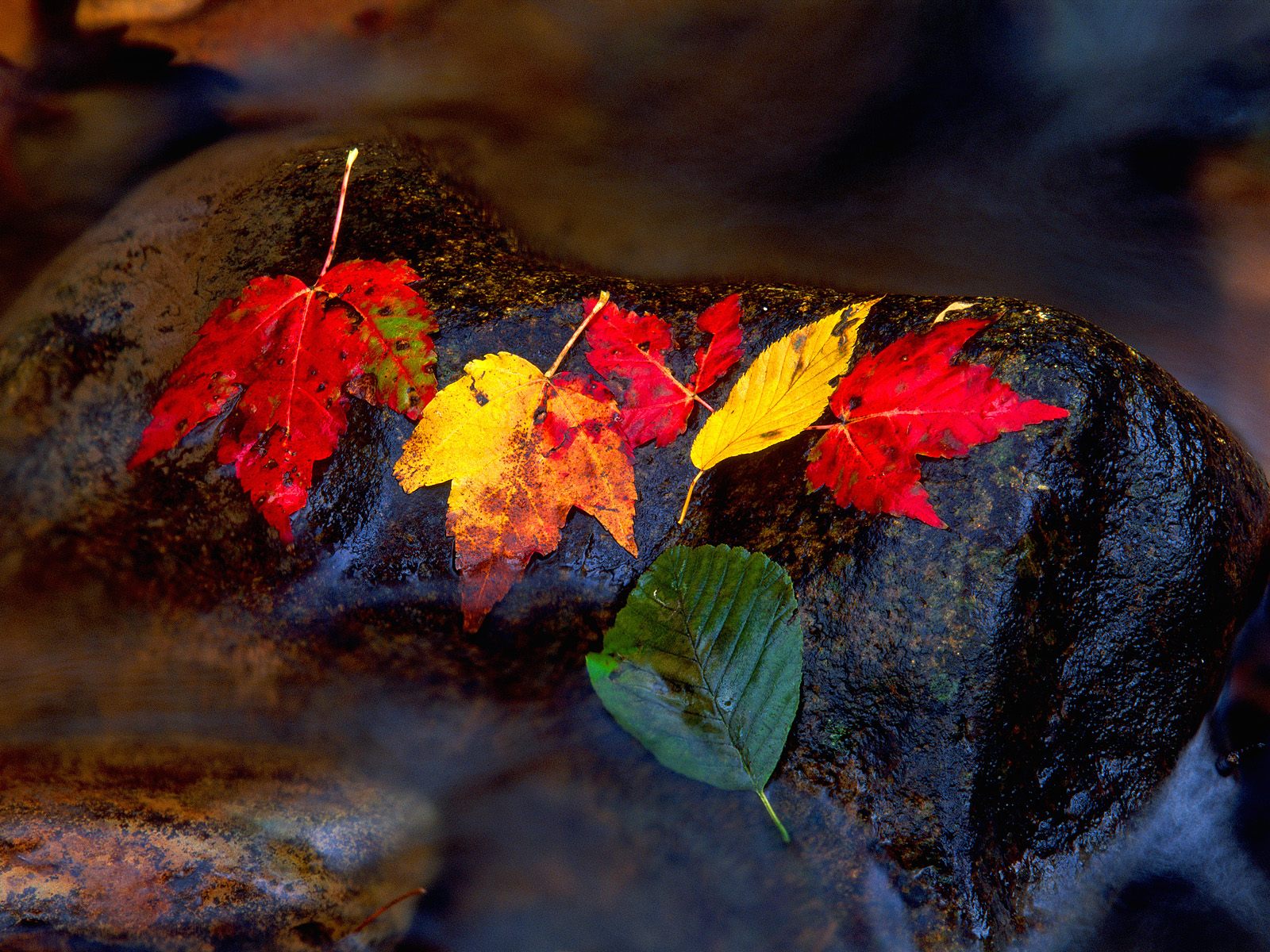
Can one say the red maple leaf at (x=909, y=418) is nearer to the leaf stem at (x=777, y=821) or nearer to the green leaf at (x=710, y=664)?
the green leaf at (x=710, y=664)

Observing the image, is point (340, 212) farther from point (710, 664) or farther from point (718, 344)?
point (710, 664)

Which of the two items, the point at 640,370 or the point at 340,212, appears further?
the point at 340,212

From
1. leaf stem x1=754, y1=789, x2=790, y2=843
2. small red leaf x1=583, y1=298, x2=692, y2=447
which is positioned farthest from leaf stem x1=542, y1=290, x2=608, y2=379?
leaf stem x1=754, y1=789, x2=790, y2=843

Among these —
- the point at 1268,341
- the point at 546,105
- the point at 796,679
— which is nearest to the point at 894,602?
the point at 796,679

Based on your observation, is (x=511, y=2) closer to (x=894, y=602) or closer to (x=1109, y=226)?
(x=1109, y=226)

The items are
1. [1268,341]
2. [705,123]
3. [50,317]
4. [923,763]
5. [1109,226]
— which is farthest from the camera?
[705,123]

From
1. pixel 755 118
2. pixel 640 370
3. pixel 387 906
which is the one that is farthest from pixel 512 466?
pixel 755 118

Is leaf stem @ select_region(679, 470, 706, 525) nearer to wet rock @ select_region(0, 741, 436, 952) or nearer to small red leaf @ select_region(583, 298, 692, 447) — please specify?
small red leaf @ select_region(583, 298, 692, 447)
